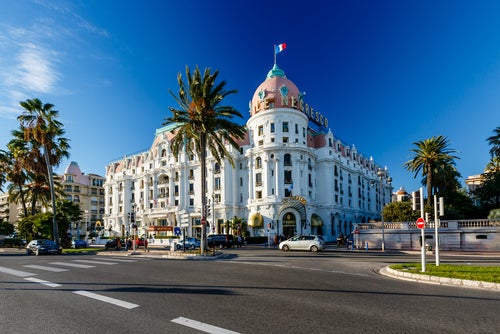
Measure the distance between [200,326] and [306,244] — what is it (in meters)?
25.7

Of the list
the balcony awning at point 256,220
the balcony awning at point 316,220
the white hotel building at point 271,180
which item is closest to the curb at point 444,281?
the white hotel building at point 271,180

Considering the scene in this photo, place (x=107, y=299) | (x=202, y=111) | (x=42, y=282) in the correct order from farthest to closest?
(x=202, y=111) → (x=42, y=282) → (x=107, y=299)

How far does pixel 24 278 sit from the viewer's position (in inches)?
475

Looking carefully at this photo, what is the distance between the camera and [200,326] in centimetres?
577

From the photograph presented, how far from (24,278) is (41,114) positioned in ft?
91.8

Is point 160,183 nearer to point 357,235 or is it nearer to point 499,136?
point 357,235

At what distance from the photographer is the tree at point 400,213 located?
3816 cm

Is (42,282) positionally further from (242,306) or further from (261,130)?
(261,130)

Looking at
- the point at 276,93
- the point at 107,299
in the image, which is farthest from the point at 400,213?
the point at 107,299

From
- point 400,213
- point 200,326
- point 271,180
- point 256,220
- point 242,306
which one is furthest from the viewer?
point 271,180

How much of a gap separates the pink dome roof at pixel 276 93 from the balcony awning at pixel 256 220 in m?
18.1

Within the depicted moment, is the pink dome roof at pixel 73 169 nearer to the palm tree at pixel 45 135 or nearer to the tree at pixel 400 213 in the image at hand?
the palm tree at pixel 45 135

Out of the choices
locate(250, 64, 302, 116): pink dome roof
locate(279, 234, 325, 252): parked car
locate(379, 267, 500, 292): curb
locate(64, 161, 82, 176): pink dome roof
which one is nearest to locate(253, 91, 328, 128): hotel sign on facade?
locate(250, 64, 302, 116): pink dome roof

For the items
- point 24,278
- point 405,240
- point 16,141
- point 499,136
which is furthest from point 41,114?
point 499,136
